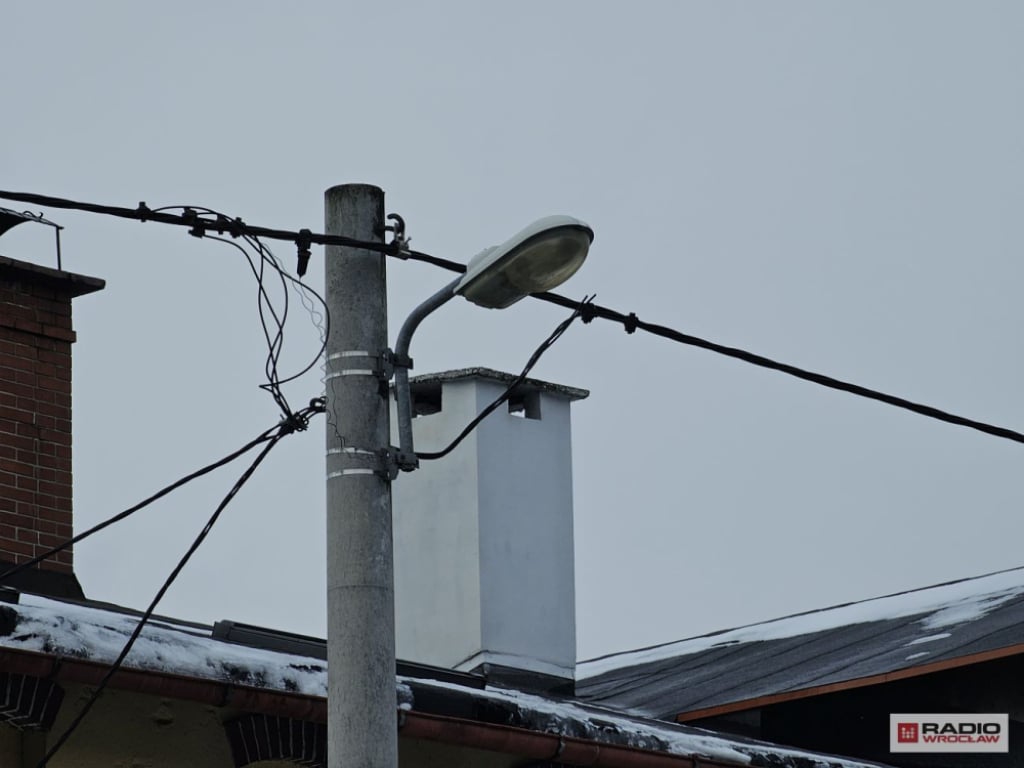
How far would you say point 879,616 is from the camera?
57.8 ft

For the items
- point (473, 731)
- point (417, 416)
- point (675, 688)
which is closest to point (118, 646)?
point (473, 731)

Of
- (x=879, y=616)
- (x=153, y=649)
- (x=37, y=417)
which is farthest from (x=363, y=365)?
(x=879, y=616)

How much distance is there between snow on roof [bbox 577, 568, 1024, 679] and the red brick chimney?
6.88 metres

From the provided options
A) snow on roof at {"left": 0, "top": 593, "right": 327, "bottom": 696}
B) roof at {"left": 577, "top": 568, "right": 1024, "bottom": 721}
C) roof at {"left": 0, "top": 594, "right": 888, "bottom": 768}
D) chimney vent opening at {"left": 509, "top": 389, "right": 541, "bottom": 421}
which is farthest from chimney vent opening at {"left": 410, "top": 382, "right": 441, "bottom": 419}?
snow on roof at {"left": 0, "top": 593, "right": 327, "bottom": 696}

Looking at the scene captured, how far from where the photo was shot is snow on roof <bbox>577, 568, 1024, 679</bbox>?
52.7ft

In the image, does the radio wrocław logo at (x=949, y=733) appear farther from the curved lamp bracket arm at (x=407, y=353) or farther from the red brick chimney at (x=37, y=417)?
the curved lamp bracket arm at (x=407, y=353)

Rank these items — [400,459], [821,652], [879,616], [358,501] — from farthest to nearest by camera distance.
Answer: [879,616]
[821,652]
[400,459]
[358,501]

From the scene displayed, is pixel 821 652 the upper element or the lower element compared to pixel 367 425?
upper

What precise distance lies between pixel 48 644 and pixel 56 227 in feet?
15.0

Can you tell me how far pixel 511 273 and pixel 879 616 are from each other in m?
11.8

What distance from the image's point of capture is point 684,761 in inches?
423

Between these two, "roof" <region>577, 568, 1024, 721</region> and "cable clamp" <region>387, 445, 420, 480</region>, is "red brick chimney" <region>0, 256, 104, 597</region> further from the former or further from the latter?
"roof" <region>577, 568, 1024, 721</region>

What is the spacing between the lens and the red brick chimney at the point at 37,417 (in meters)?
11.1

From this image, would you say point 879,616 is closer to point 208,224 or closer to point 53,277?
point 53,277
